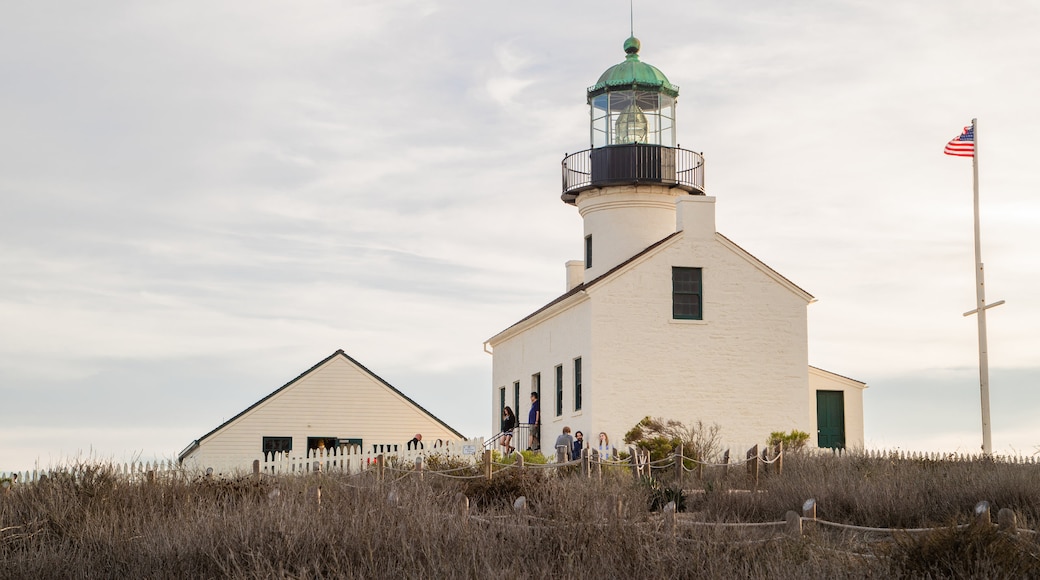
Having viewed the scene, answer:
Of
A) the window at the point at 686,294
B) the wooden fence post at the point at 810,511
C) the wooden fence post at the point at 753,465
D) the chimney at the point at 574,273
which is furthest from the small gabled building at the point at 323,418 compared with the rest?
the wooden fence post at the point at 810,511

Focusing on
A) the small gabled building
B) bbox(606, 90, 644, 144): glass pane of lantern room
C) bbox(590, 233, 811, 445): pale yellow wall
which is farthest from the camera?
the small gabled building

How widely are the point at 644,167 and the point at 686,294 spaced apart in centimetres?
434

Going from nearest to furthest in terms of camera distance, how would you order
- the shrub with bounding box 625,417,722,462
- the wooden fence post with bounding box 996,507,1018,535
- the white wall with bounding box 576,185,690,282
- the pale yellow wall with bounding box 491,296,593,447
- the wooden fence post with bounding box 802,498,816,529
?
the wooden fence post with bounding box 996,507,1018,535
the wooden fence post with bounding box 802,498,816,529
the shrub with bounding box 625,417,722,462
the pale yellow wall with bounding box 491,296,593,447
the white wall with bounding box 576,185,690,282

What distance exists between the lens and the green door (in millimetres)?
31953

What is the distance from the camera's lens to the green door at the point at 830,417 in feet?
105

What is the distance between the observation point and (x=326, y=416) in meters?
37.0

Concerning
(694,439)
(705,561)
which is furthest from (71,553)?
(694,439)

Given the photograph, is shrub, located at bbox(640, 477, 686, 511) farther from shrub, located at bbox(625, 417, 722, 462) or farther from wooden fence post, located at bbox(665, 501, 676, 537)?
shrub, located at bbox(625, 417, 722, 462)

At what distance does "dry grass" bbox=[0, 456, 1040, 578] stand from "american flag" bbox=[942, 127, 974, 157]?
13.7 metres

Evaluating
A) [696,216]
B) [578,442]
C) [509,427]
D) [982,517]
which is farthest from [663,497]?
[509,427]

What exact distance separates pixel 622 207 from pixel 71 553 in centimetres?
2071

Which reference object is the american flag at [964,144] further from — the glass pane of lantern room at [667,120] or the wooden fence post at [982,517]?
the wooden fence post at [982,517]

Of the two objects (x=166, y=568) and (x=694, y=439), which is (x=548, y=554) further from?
(x=694, y=439)

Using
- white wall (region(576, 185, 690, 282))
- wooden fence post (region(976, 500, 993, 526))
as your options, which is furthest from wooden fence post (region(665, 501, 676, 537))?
white wall (region(576, 185, 690, 282))
